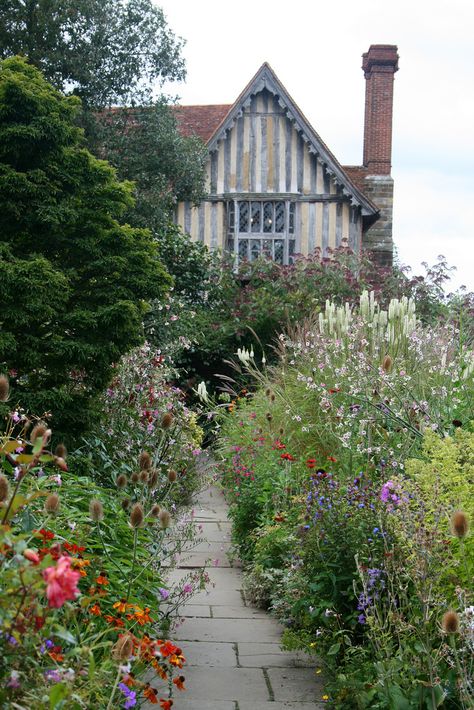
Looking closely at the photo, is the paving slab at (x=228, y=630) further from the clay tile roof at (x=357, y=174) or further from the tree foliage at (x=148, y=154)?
the clay tile roof at (x=357, y=174)

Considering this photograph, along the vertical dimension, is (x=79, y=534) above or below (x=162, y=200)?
below

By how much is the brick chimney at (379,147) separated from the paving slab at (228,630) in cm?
1455

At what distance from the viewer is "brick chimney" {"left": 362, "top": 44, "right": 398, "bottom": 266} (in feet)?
61.3

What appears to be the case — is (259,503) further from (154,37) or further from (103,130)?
(154,37)

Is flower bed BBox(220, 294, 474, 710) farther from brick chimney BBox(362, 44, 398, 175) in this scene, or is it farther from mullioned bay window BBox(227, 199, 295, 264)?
brick chimney BBox(362, 44, 398, 175)

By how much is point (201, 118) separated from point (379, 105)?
4.15 meters

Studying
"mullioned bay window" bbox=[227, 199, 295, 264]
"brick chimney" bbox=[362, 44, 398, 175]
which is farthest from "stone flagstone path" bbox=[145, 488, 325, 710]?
"brick chimney" bbox=[362, 44, 398, 175]

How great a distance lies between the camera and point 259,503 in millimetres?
6160

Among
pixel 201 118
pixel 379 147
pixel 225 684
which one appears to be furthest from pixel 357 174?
pixel 225 684

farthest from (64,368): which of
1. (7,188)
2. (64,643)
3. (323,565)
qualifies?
(64,643)

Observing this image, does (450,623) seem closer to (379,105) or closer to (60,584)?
(60,584)


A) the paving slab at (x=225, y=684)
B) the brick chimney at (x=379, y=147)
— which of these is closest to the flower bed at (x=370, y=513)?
the paving slab at (x=225, y=684)

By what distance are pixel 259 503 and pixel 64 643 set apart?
326cm

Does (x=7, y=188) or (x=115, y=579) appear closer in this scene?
(x=115, y=579)
